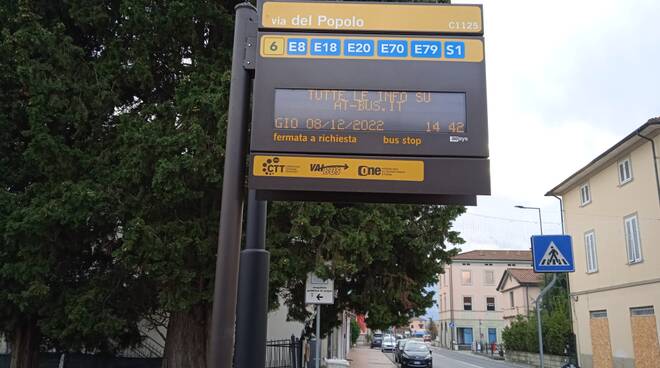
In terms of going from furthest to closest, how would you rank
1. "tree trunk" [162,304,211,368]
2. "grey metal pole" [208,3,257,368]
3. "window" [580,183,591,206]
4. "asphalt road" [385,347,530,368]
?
"asphalt road" [385,347,530,368] → "window" [580,183,591,206] → "tree trunk" [162,304,211,368] → "grey metal pole" [208,3,257,368]

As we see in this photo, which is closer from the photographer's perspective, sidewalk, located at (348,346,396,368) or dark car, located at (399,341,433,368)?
dark car, located at (399,341,433,368)

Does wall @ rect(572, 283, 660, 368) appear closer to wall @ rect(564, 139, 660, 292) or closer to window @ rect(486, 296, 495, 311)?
wall @ rect(564, 139, 660, 292)

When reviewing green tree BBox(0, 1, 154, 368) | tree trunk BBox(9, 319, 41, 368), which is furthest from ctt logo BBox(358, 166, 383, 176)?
tree trunk BBox(9, 319, 41, 368)

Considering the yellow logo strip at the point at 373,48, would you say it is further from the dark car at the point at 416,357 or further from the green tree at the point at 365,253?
the dark car at the point at 416,357

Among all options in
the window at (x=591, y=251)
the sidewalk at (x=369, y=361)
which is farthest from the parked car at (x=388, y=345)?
the window at (x=591, y=251)

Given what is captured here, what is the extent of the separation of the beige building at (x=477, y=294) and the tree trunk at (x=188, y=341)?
194 feet

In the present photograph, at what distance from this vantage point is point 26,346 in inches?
483

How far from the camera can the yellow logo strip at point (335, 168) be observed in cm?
445

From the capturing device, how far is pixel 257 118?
4617 mm

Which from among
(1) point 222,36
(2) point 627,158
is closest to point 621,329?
(2) point 627,158

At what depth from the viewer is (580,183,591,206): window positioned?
1071 inches

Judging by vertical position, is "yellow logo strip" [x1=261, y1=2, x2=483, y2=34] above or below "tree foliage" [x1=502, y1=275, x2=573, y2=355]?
above

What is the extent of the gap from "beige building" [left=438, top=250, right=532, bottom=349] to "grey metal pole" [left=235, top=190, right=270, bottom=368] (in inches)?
2580

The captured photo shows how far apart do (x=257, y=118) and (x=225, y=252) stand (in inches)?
42.7
